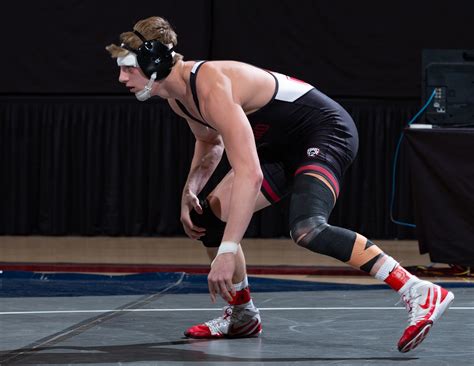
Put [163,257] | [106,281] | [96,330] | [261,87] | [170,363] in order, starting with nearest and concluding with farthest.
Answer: [170,363], [261,87], [96,330], [106,281], [163,257]

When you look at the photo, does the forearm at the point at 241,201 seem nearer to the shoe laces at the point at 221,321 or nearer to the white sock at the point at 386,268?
the white sock at the point at 386,268

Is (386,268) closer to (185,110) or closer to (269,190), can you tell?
(269,190)

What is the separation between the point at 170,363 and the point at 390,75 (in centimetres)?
657

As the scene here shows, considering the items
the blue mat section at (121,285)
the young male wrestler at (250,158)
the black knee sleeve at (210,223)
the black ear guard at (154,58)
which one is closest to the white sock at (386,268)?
the young male wrestler at (250,158)

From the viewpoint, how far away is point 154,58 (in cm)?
349

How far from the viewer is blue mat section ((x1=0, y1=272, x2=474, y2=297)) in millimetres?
5480

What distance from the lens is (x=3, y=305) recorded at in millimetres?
4867

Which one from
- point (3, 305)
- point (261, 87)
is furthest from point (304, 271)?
point (261, 87)

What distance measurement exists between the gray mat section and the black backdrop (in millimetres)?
4554

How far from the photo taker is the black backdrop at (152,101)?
9.54 m

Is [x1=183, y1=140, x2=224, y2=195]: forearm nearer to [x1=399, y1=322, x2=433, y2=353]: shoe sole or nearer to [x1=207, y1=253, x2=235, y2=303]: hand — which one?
[x1=207, y1=253, x2=235, y2=303]: hand

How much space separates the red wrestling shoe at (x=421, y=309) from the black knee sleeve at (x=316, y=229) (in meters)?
0.26

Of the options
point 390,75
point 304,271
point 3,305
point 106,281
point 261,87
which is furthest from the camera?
point 390,75

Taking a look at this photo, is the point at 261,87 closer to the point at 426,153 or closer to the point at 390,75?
the point at 426,153
